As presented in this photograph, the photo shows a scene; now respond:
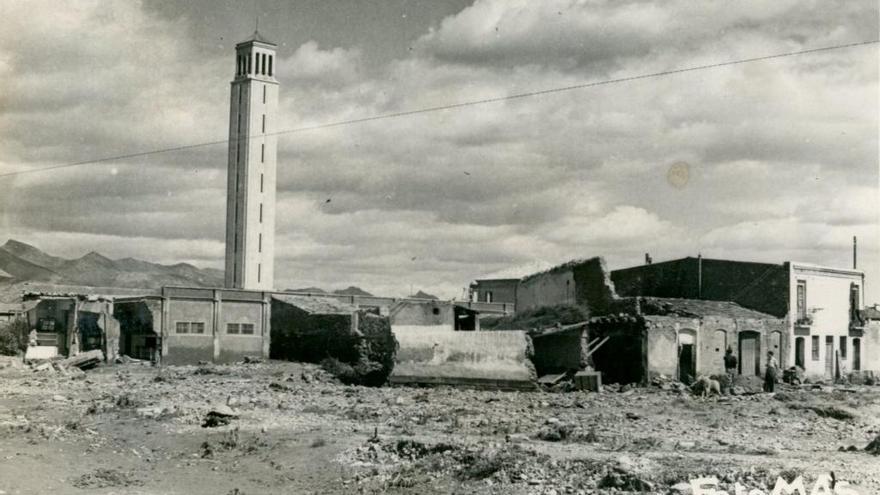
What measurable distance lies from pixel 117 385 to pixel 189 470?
49.4 ft

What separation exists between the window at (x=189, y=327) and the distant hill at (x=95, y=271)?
34340 mm

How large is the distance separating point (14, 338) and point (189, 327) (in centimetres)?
816

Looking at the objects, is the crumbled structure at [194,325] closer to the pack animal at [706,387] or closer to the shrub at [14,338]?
the shrub at [14,338]

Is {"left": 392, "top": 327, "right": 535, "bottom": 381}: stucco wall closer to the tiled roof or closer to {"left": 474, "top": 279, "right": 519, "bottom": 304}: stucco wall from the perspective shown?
the tiled roof

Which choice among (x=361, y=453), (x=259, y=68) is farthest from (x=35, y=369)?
(x=259, y=68)

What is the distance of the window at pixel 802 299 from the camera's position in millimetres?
34688

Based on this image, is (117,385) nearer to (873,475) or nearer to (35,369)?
(35,369)

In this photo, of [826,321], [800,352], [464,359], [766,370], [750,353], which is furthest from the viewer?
[826,321]

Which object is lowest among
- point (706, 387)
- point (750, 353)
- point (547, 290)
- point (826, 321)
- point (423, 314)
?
point (706, 387)

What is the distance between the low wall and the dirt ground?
93cm

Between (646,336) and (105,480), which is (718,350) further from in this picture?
(105,480)

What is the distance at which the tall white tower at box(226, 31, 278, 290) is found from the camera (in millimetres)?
62344

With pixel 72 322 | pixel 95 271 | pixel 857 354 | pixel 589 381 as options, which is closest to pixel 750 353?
pixel 589 381

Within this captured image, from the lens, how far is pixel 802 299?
115 ft
